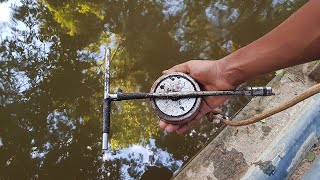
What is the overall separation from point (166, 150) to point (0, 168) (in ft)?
5.05

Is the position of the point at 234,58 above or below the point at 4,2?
below

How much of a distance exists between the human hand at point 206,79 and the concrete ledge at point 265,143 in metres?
0.47

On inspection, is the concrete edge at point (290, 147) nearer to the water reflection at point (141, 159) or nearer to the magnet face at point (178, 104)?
the magnet face at point (178, 104)

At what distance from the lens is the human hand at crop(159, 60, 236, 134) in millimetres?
2539

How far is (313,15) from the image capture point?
1822 millimetres

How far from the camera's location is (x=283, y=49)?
2059 mm

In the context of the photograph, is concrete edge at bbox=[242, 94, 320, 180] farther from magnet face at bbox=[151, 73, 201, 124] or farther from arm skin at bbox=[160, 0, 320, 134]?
magnet face at bbox=[151, 73, 201, 124]

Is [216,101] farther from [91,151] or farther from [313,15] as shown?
[91,151]

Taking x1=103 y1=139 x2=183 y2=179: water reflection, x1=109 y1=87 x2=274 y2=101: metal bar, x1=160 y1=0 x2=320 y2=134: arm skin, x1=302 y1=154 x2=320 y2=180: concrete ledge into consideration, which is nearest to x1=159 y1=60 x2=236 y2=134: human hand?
x1=160 y1=0 x2=320 y2=134: arm skin

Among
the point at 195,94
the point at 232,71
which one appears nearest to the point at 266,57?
the point at 232,71

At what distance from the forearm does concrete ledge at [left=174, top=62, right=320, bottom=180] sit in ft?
1.46

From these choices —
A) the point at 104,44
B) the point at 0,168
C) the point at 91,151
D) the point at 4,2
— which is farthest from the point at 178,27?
the point at 0,168

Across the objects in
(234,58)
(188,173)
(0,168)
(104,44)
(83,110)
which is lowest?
(188,173)

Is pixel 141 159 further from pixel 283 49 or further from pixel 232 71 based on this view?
pixel 283 49
